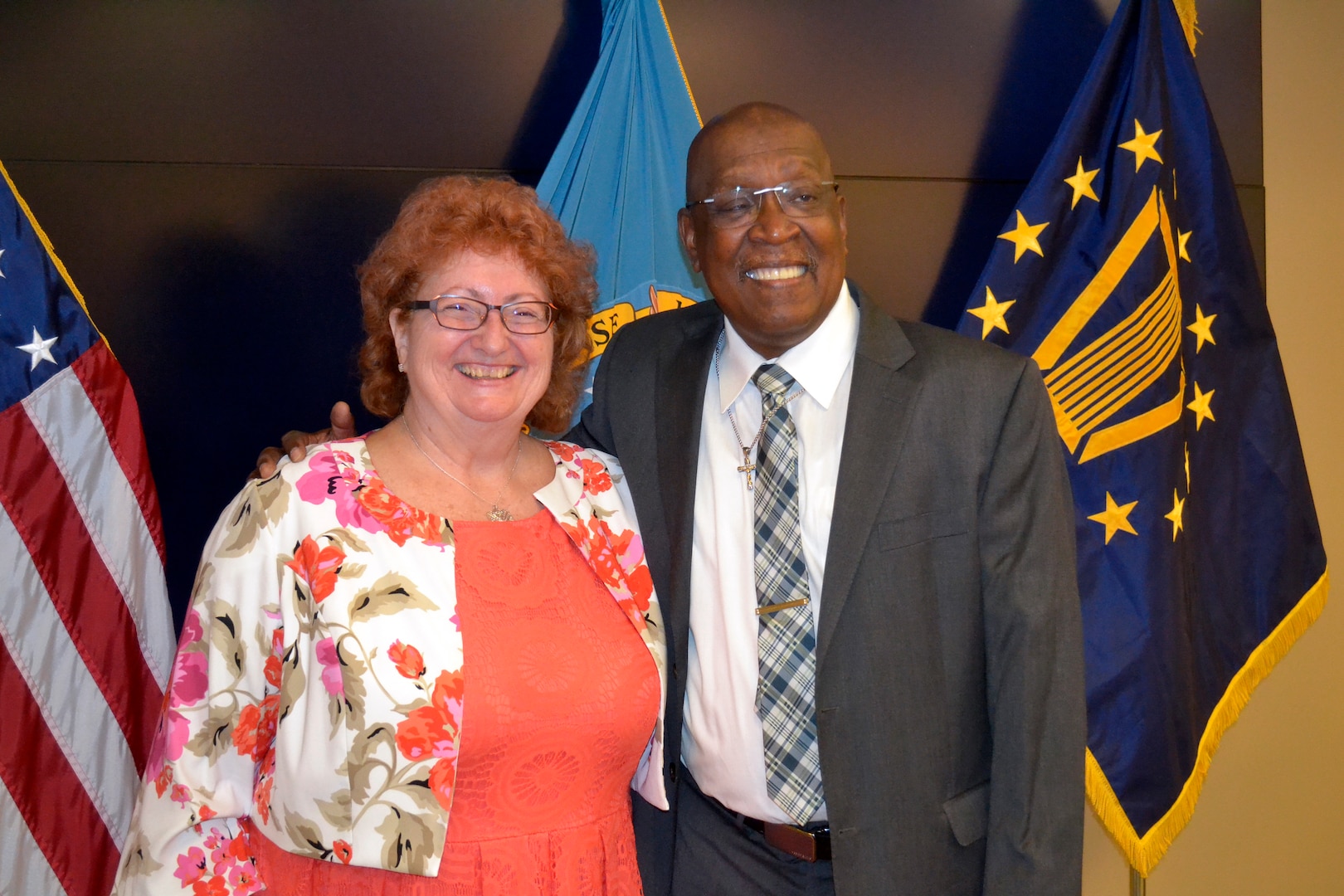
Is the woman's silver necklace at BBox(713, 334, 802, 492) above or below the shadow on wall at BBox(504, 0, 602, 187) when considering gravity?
below

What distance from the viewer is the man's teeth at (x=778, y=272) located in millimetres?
1782

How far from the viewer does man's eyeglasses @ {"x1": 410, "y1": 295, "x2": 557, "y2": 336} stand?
1723 mm

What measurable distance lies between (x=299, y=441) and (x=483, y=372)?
0.37 metres

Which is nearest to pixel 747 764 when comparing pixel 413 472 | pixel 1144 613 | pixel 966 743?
pixel 966 743

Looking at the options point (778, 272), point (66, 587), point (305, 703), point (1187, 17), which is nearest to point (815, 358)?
point (778, 272)

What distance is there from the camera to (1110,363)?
97.1 inches

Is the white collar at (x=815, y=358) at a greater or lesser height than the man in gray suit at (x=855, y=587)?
greater

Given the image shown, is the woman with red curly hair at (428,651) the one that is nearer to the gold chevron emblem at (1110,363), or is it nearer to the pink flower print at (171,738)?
the pink flower print at (171,738)

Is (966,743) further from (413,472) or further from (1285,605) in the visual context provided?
(1285,605)

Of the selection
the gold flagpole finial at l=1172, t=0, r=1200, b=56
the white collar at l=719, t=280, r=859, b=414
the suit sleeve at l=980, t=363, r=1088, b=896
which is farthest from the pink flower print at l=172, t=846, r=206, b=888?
the gold flagpole finial at l=1172, t=0, r=1200, b=56

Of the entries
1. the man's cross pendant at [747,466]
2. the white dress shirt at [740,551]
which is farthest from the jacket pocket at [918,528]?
the man's cross pendant at [747,466]

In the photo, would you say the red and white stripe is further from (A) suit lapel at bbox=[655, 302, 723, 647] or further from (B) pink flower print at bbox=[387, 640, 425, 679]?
(A) suit lapel at bbox=[655, 302, 723, 647]

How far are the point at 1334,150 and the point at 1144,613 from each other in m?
1.62

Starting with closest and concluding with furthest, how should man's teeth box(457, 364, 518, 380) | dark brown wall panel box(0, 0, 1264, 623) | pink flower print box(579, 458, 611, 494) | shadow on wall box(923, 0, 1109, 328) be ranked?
man's teeth box(457, 364, 518, 380) → pink flower print box(579, 458, 611, 494) → dark brown wall panel box(0, 0, 1264, 623) → shadow on wall box(923, 0, 1109, 328)
